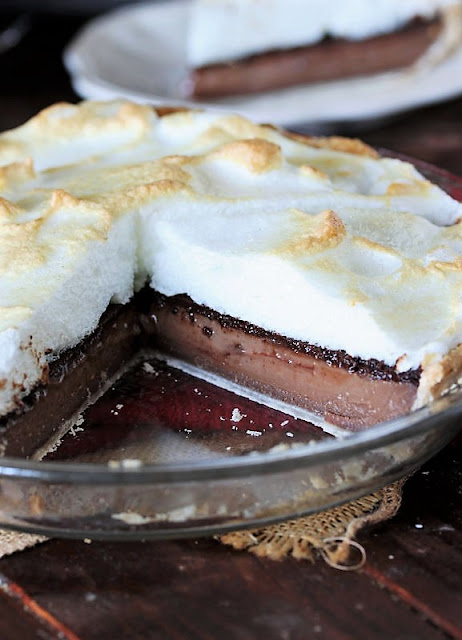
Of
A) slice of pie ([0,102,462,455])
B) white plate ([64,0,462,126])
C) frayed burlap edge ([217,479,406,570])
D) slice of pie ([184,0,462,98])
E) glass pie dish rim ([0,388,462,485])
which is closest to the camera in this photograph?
glass pie dish rim ([0,388,462,485])

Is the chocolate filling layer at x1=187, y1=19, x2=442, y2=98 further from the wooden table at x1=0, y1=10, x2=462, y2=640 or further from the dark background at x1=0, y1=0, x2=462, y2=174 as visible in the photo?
the wooden table at x1=0, y1=10, x2=462, y2=640

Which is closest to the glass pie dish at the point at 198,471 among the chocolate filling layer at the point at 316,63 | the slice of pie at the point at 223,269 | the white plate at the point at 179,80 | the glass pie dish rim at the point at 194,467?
the glass pie dish rim at the point at 194,467

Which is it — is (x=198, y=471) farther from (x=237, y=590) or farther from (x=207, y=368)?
(x=207, y=368)

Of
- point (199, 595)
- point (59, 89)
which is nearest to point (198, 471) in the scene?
point (199, 595)

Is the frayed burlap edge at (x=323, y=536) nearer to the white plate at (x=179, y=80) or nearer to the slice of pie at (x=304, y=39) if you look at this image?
the white plate at (x=179, y=80)

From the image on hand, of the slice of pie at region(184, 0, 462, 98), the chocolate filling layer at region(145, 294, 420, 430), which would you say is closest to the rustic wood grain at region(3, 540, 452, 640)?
the chocolate filling layer at region(145, 294, 420, 430)

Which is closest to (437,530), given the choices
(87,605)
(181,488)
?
(181,488)
